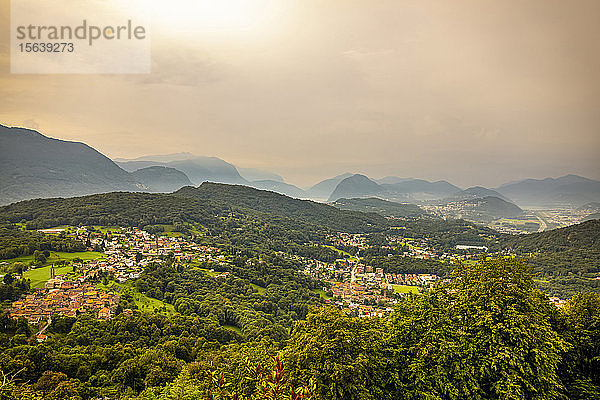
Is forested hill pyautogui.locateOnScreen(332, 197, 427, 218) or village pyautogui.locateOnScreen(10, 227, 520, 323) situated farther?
forested hill pyautogui.locateOnScreen(332, 197, 427, 218)

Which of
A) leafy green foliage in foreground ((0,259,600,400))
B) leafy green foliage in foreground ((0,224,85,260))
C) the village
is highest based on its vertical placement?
leafy green foliage in foreground ((0,259,600,400))

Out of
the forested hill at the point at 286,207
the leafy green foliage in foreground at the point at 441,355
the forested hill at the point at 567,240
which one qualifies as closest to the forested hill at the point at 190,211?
the forested hill at the point at 286,207

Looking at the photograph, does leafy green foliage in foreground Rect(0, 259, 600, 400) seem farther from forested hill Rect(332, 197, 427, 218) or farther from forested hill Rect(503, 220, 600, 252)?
forested hill Rect(332, 197, 427, 218)

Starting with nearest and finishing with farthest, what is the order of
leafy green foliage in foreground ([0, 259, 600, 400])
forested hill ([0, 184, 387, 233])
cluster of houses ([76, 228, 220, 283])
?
1. leafy green foliage in foreground ([0, 259, 600, 400])
2. cluster of houses ([76, 228, 220, 283])
3. forested hill ([0, 184, 387, 233])

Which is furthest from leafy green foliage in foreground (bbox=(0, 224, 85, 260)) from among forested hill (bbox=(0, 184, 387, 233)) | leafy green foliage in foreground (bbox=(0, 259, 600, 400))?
leafy green foliage in foreground (bbox=(0, 259, 600, 400))

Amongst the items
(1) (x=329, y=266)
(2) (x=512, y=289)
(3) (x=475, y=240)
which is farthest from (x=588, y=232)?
(2) (x=512, y=289)

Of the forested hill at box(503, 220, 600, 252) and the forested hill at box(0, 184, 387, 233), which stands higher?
the forested hill at box(0, 184, 387, 233)

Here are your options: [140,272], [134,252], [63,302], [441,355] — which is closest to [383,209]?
[134,252]

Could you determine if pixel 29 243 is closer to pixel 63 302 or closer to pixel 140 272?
pixel 140 272
